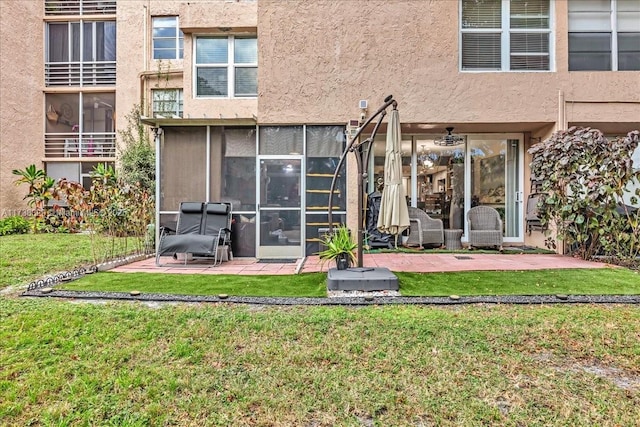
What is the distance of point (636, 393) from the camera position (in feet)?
7.95

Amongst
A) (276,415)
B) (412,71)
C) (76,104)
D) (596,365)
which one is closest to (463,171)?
(412,71)

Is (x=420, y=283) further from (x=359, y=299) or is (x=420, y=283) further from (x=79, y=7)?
(x=79, y=7)

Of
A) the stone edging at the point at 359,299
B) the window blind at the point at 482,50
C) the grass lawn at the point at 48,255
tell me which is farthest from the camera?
the window blind at the point at 482,50

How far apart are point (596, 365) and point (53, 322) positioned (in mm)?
4882

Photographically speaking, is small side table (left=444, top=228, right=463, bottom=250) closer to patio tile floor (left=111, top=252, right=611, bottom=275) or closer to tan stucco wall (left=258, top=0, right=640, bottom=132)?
patio tile floor (left=111, top=252, right=611, bottom=275)

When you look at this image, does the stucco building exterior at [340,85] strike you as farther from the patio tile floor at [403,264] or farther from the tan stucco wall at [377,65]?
the patio tile floor at [403,264]

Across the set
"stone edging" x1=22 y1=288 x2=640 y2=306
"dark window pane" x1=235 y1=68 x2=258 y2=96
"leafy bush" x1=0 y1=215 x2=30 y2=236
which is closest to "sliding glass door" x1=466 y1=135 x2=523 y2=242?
"stone edging" x1=22 y1=288 x2=640 y2=306

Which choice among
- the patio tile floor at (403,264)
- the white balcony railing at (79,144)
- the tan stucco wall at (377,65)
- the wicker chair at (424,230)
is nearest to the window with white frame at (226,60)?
the tan stucco wall at (377,65)

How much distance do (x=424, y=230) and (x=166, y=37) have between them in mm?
12428

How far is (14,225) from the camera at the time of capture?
12.4 meters

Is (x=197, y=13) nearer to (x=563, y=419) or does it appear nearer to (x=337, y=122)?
(x=337, y=122)

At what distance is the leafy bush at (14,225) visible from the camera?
1222 cm

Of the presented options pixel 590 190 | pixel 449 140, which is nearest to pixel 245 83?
pixel 449 140

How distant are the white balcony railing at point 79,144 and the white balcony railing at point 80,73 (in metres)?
2.14
